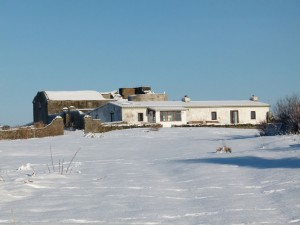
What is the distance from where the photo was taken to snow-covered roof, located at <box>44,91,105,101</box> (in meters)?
54.6

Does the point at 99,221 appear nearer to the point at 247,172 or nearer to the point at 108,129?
the point at 247,172

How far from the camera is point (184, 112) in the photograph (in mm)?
45688

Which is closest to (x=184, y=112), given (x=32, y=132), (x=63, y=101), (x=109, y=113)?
(x=109, y=113)

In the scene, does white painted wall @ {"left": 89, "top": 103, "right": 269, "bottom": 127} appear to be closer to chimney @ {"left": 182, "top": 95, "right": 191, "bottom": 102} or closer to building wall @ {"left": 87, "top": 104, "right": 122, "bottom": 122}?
building wall @ {"left": 87, "top": 104, "right": 122, "bottom": 122}

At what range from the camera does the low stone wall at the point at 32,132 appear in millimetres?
29062

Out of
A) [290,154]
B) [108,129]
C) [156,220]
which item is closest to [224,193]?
[156,220]

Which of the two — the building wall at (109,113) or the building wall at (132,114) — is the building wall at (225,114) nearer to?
the building wall at (132,114)

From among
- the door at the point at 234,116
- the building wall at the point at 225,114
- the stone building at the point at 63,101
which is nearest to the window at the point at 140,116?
the building wall at the point at 225,114

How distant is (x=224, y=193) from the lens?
19.4ft

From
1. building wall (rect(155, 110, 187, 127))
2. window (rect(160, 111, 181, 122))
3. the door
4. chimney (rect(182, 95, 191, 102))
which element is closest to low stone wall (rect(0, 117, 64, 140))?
building wall (rect(155, 110, 187, 127))

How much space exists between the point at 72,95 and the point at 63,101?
174cm

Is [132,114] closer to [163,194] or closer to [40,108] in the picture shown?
[40,108]

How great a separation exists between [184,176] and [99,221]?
3383 mm

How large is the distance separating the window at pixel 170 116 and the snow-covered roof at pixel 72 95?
13.1 metres
